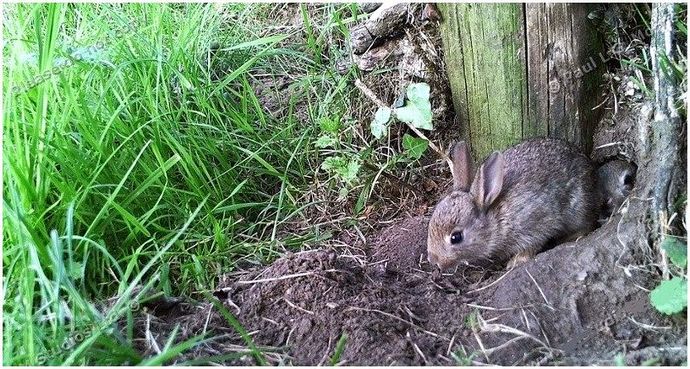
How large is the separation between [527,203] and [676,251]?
992 millimetres

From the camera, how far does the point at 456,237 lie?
3773mm

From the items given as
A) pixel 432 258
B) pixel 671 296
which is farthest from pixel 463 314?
pixel 671 296

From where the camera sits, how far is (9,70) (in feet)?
11.7

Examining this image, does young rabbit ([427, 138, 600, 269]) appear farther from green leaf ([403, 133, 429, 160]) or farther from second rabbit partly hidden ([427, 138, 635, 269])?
green leaf ([403, 133, 429, 160])

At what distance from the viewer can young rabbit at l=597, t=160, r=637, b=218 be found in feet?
12.5

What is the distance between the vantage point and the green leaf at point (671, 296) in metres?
2.86

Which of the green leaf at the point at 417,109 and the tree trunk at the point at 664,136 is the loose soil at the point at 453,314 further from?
the green leaf at the point at 417,109

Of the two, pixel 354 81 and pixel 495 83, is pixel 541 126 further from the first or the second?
pixel 354 81

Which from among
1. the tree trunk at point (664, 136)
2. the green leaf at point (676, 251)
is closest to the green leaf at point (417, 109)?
the tree trunk at point (664, 136)

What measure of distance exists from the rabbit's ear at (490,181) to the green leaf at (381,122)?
0.66 meters

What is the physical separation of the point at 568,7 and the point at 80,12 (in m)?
2.98

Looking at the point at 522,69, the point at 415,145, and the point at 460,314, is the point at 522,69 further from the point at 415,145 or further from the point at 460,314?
the point at 460,314

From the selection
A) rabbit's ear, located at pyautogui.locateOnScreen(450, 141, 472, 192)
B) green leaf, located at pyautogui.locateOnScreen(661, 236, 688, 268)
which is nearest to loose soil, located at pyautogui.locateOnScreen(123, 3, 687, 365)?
green leaf, located at pyautogui.locateOnScreen(661, 236, 688, 268)

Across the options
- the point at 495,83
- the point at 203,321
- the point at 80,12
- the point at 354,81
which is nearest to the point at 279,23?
the point at 354,81
